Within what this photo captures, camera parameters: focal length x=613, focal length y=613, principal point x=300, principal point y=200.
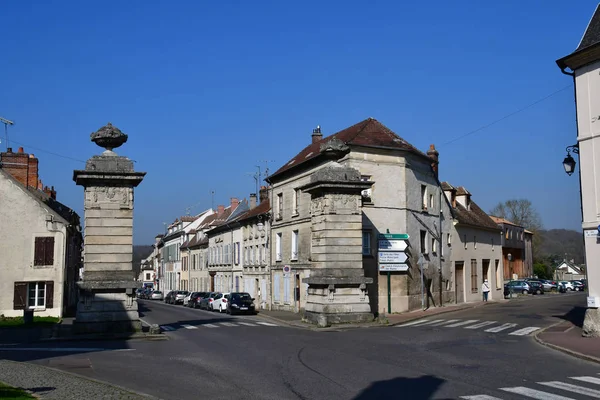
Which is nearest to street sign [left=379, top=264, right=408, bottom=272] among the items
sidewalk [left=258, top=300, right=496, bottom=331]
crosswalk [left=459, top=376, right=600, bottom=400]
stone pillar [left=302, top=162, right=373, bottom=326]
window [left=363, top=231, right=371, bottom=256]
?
window [left=363, top=231, right=371, bottom=256]

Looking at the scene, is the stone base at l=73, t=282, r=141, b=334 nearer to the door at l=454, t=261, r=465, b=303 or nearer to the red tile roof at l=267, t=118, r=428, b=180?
the red tile roof at l=267, t=118, r=428, b=180

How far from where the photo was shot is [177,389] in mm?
10688

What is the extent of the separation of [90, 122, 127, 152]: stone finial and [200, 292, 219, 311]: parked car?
2397cm

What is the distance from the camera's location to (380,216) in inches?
1292

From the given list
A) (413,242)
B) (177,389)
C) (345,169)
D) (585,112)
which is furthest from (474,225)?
(177,389)

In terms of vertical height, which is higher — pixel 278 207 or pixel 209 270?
pixel 278 207

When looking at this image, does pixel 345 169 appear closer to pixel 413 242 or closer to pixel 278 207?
pixel 413 242

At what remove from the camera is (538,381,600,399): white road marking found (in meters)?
10.2

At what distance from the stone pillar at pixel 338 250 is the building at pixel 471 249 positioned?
16.9 meters

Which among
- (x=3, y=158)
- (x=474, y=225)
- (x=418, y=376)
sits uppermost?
(x=3, y=158)

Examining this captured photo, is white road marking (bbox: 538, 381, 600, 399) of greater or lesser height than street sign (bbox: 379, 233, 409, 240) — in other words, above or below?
below

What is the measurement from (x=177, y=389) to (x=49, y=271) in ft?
84.5

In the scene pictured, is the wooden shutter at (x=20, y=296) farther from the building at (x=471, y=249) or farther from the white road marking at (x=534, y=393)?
the white road marking at (x=534, y=393)

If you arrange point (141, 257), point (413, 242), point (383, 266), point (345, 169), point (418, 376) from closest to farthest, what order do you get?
point (418, 376) < point (345, 169) < point (383, 266) < point (413, 242) < point (141, 257)
